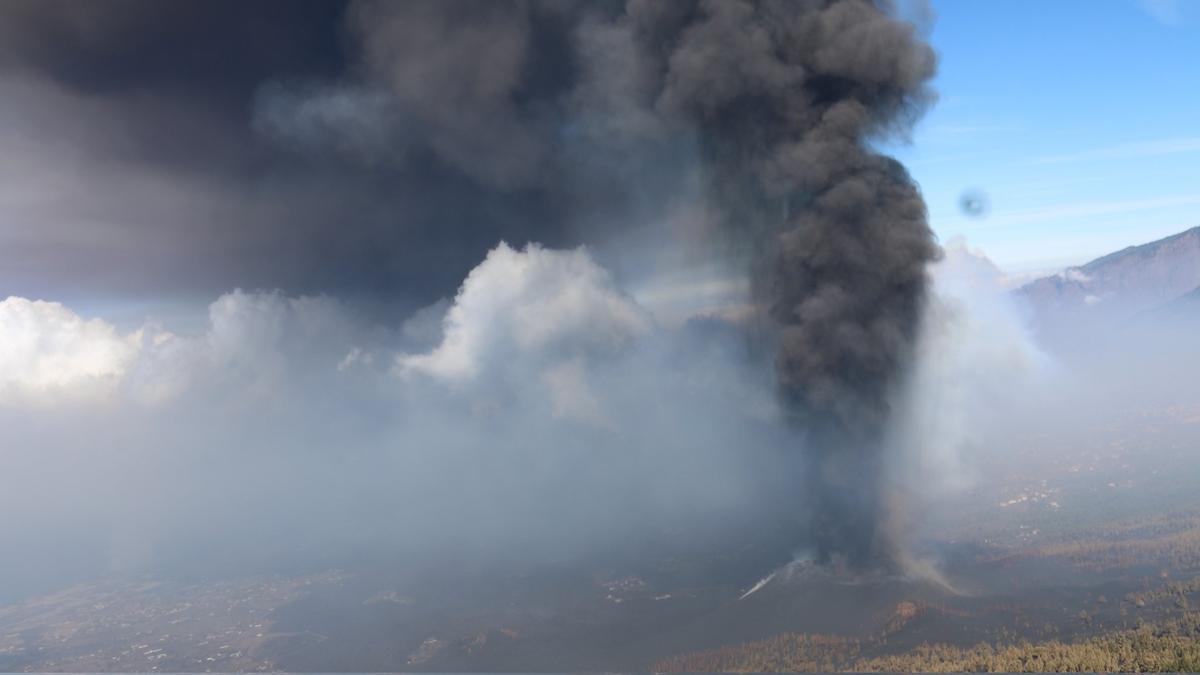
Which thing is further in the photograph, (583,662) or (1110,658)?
(583,662)

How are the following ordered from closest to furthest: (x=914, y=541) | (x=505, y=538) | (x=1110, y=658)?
(x=1110, y=658), (x=914, y=541), (x=505, y=538)

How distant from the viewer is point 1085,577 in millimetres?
60812

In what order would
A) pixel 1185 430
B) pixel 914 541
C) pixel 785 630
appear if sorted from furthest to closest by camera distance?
1. pixel 1185 430
2. pixel 914 541
3. pixel 785 630

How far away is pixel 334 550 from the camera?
116 meters

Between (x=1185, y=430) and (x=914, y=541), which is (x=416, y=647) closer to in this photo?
(x=914, y=541)

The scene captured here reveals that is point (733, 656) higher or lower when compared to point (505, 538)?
lower

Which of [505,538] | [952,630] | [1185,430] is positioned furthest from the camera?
[1185,430]

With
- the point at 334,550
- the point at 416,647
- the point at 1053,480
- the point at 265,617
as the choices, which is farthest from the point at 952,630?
the point at 334,550

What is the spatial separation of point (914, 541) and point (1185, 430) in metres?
112

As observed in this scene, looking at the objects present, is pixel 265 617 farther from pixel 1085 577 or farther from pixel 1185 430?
pixel 1185 430

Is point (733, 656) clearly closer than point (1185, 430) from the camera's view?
Yes

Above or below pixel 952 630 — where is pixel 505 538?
above

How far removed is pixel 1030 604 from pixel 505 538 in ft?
235

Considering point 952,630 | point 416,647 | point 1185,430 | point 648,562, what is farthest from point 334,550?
point 1185,430
